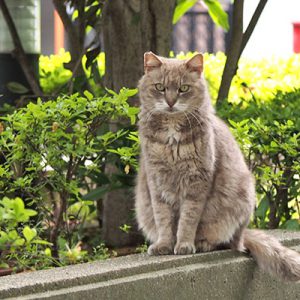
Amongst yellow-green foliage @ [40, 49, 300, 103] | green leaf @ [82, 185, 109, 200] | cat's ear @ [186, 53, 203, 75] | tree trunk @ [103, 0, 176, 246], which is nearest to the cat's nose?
cat's ear @ [186, 53, 203, 75]

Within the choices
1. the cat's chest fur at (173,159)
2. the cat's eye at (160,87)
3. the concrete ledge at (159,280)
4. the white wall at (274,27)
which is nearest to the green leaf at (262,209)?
the concrete ledge at (159,280)

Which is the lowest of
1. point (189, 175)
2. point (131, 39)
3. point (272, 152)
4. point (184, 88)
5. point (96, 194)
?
point (96, 194)

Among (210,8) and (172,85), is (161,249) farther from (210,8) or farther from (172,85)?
(210,8)

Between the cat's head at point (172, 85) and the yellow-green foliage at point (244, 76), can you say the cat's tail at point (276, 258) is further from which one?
the yellow-green foliage at point (244, 76)

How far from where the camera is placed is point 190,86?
4.61 metres

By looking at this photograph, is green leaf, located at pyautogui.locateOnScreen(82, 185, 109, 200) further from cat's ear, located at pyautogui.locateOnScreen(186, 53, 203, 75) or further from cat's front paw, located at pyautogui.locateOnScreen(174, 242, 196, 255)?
cat's ear, located at pyautogui.locateOnScreen(186, 53, 203, 75)

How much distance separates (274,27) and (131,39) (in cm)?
1085

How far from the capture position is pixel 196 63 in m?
4.63

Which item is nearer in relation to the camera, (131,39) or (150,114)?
(150,114)

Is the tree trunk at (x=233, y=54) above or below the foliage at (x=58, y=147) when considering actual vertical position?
above

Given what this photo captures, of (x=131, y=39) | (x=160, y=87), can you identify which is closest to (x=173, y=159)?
(x=160, y=87)

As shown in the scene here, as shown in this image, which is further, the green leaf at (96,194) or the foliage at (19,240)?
the green leaf at (96,194)

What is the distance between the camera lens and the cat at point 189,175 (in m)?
4.58

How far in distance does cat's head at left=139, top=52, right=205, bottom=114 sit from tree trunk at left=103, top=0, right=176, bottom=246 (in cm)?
162
